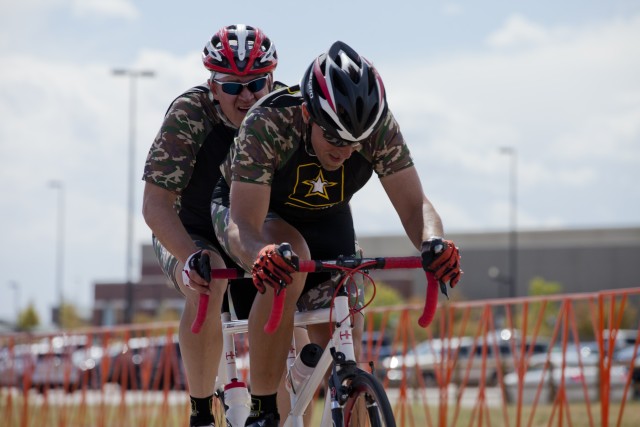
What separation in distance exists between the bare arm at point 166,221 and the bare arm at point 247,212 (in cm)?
54

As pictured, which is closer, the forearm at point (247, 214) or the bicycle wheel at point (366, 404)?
the bicycle wheel at point (366, 404)

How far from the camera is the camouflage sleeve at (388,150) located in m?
4.71

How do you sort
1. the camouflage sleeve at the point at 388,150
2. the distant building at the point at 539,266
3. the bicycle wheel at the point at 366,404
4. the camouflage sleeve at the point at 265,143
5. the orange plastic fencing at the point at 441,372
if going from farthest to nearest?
1. the distant building at the point at 539,266
2. the orange plastic fencing at the point at 441,372
3. the camouflage sleeve at the point at 388,150
4. the camouflage sleeve at the point at 265,143
5. the bicycle wheel at the point at 366,404

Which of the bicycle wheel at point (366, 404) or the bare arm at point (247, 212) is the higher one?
the bare arm at point (247, 212)

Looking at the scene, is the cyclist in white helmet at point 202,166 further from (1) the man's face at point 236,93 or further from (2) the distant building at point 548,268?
(2) the distant building at point 548,268

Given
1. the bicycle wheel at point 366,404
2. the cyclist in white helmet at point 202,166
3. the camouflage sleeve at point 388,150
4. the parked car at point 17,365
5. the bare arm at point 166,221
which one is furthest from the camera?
the parked car at point 17,365

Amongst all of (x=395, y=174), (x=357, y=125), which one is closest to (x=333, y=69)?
(x=357, y=125)

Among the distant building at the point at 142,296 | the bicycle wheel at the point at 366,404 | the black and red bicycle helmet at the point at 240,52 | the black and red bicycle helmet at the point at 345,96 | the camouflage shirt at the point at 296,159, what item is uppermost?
the black and red bicycle helmet at the point at 240,52

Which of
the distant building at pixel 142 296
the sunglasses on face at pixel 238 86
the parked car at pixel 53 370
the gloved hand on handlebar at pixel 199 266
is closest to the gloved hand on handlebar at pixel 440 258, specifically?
the gloved hand on handlebar at pixel 199 266

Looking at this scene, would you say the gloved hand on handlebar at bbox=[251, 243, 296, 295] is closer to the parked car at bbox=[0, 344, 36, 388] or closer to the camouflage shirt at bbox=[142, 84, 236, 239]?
the camouflage shirt at bbox=[142, 84, 236, 239]

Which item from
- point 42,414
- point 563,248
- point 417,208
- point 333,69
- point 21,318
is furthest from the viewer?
point 21,318

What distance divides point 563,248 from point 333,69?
206 ft

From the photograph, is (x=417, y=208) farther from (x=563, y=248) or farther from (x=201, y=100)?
(x=563, y=248)

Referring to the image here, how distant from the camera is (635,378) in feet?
54.9
